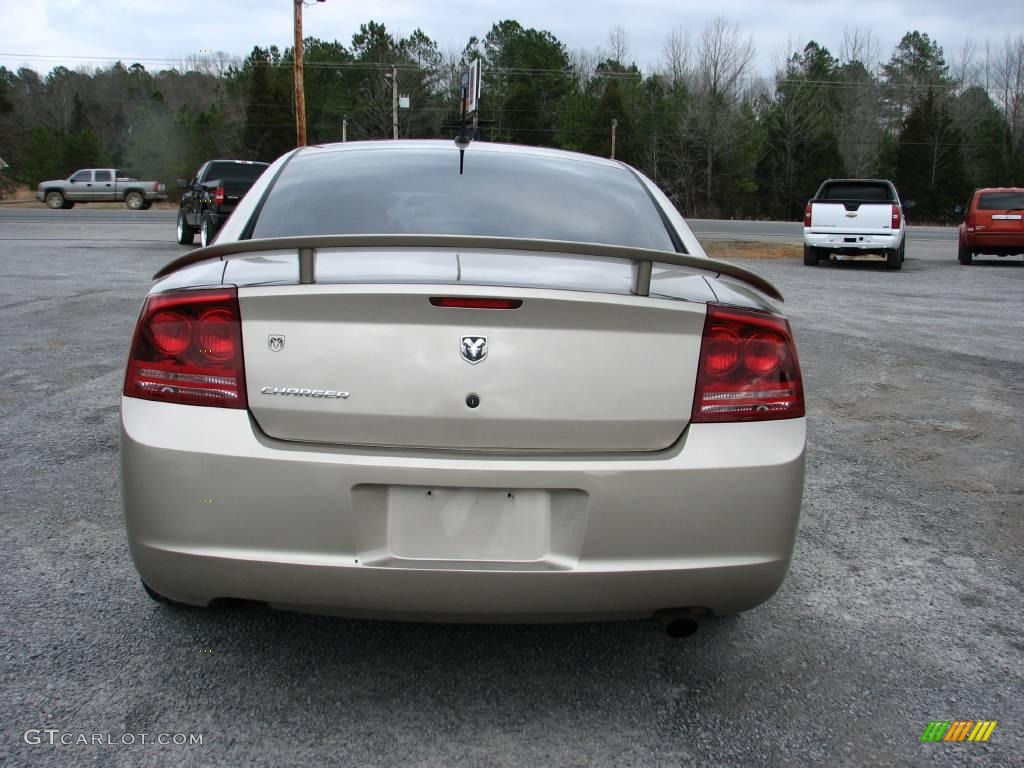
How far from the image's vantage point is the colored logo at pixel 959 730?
237cm

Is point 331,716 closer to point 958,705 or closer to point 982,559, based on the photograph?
point 958,705

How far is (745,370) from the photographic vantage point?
7.64ft

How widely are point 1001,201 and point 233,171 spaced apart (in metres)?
15.9

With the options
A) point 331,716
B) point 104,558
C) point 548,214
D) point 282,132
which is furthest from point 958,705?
point 282,132

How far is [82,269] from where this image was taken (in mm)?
13547

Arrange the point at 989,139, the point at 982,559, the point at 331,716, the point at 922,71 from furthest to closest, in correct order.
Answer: the point at 922,71
the point at 989,139
the point at 982,559
the point at 331,716

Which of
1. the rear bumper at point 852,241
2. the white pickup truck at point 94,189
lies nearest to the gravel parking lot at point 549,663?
the rear bumper at point 852,241

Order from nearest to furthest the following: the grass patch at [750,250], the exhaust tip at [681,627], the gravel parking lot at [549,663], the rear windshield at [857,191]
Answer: the gravel parking lot at [549,663] → the exhaust tip at [681,627] → the rear windshield at [857,191] → the grass patch at [750,250]

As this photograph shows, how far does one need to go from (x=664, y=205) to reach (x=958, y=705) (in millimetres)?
1847

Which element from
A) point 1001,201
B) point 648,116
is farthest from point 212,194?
point 648,116

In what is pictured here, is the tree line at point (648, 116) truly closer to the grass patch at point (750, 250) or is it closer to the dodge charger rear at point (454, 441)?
the grass patch at point (750, 250)

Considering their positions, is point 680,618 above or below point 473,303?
below

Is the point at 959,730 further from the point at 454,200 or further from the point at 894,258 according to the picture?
the point at 894,258

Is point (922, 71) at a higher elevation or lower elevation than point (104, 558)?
higher
